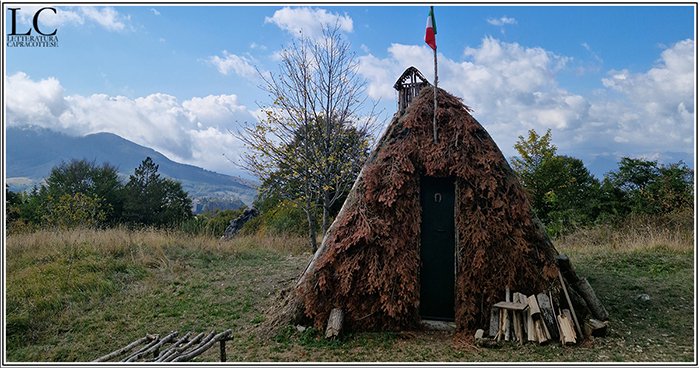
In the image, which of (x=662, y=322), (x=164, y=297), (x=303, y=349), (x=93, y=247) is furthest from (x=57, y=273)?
(x=662, y=322)

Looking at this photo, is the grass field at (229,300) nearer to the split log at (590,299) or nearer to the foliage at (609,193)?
the split log at (590,299)

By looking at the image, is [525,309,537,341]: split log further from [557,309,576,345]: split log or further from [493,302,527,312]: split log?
[557,309,576,345]: split log

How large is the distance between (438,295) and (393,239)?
1077 millimetres

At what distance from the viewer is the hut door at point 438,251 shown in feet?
17.2

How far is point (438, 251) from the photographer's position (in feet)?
17.2

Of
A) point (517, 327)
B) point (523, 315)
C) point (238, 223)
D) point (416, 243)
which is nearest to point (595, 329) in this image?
point (523, 315)

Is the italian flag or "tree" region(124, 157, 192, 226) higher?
the italian flag

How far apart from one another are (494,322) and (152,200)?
2878 centimetres

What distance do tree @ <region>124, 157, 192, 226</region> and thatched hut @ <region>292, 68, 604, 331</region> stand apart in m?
25.1

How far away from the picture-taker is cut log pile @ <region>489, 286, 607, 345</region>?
4.61m

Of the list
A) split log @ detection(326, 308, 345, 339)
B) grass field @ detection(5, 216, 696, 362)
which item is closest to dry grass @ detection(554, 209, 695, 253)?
grass field @ detection(5, 216, 696, 362)

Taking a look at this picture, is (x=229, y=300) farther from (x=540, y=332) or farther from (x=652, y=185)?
(x=652, y=185)

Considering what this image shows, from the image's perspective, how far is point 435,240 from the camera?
526cm

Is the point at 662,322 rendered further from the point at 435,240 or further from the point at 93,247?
the point at 93,247
